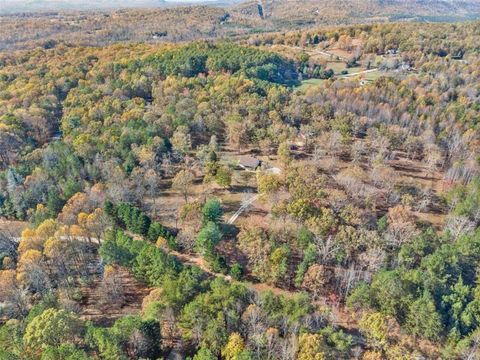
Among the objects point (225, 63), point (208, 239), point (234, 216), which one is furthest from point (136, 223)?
point (225, 63)

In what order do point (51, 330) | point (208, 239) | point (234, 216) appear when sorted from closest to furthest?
point (51, 330) < point (208, 239) < point (234, 216)

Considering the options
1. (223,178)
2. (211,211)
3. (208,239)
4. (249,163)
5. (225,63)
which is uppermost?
(225,63)

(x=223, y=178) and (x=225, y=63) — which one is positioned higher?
(x=225, y=63)

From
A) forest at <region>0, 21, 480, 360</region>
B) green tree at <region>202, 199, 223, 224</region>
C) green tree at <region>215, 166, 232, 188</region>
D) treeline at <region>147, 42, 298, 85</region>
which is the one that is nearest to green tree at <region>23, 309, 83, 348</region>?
forest at <region>0, 21, 480, 360</region>

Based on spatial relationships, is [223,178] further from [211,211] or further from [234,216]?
[211,211]

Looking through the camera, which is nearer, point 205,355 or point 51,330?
point 205,355

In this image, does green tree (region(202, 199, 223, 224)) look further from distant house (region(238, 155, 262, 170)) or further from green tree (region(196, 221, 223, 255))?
distant house (region(238, 155, 262, 170))
